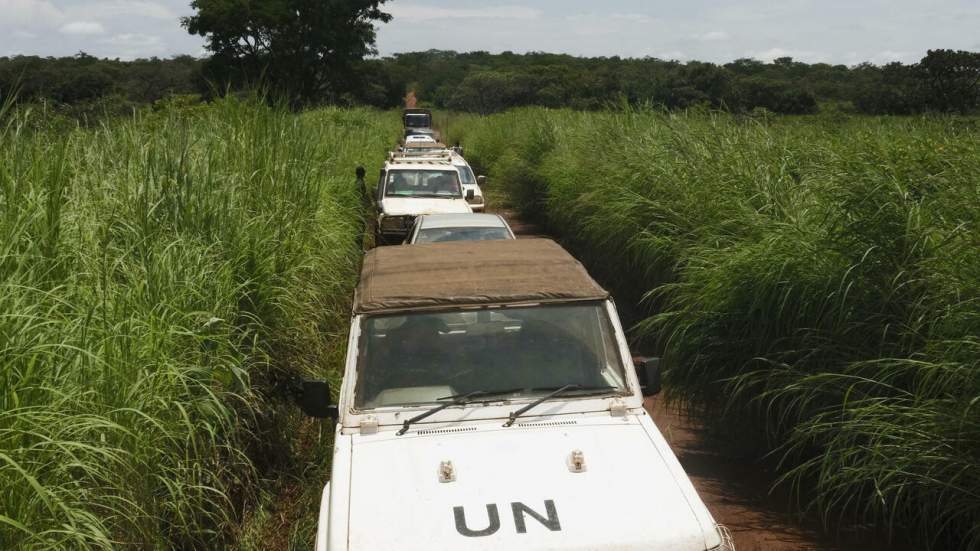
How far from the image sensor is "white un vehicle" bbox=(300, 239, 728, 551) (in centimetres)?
334

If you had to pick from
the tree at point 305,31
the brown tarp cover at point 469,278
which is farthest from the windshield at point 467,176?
the tree at point 305,31

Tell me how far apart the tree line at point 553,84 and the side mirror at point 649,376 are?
158 inches

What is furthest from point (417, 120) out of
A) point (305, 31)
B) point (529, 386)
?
point (529, 386)

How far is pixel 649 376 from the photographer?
175 inches

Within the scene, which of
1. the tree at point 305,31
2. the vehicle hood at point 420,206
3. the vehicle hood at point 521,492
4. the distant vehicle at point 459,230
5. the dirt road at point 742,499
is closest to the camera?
the vehicle hood at point 521,492

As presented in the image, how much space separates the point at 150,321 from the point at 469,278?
5.19 ft

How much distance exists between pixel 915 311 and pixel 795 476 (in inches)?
58.2

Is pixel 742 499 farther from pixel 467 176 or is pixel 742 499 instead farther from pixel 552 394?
pixel 467 176

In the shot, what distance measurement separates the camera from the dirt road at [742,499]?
5.30 metres

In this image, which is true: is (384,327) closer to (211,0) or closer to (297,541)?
(297,541)

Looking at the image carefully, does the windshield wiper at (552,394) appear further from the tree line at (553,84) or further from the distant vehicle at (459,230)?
the distant vehicle at (459,230)

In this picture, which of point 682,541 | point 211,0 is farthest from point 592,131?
point 211,0

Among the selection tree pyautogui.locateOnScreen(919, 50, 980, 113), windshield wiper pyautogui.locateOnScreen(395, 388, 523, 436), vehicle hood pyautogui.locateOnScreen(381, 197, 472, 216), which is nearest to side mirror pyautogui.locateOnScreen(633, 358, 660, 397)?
windshield wiper pyautogui.locateOnScreen(395, 388, 523, 436)

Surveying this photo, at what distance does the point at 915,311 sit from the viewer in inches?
197
